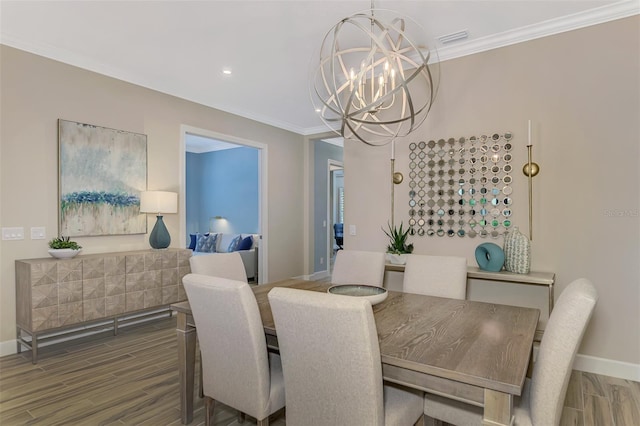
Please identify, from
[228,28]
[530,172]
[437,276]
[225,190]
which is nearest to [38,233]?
[228,28]

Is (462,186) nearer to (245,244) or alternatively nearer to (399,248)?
(399,248)

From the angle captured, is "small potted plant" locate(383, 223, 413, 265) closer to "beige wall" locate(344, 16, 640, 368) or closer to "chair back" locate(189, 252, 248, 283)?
"beige wall" locate(344, 16, 640, 368)

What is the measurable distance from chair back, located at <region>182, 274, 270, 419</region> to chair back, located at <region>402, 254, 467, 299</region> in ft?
4.27

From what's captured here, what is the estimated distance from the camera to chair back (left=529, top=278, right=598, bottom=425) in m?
1.25

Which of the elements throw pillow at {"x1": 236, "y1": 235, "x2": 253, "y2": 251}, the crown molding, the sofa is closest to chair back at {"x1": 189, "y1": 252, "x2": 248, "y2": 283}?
the crown molding

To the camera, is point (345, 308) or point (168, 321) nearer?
point (345, 308)

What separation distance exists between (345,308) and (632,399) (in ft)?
8.00

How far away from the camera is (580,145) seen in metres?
2.81

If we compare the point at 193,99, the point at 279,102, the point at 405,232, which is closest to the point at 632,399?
the point at 405,232

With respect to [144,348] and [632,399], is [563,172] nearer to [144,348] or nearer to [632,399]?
[632,399]

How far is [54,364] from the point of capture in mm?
2955

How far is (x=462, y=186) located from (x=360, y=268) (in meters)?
1.26

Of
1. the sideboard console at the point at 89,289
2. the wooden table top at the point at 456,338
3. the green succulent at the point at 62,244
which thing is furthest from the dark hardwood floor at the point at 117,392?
the green succulent at the point at 62,244

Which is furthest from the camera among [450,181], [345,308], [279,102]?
[279,102]
